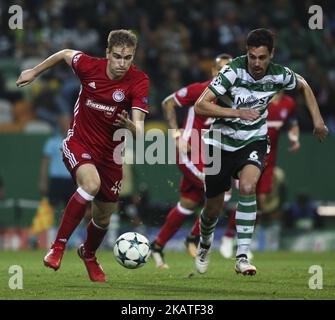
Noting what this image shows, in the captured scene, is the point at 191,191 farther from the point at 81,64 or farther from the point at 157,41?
the point at 157,41

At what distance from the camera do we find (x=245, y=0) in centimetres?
2230

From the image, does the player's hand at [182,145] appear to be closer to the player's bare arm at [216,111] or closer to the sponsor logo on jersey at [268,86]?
the player's bare arm at [216,111]

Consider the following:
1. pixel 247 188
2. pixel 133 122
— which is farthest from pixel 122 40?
pixel 247 188

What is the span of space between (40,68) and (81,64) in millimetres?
393

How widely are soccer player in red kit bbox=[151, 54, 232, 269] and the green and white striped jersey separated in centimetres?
218

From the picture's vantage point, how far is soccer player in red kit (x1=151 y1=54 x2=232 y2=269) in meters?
12.6

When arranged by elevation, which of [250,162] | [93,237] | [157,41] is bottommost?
[93,237]

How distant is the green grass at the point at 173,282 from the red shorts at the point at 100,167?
848 millimetres

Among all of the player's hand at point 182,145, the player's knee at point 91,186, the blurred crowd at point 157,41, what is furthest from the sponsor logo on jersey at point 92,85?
the blurred crowd at point 157,41

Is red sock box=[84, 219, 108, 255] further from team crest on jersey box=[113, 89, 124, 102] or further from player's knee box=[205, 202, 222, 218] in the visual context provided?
team crest on jersey box=[113, 89, 124, 102]

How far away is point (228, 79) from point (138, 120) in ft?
3.09

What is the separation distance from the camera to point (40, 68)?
32.9 ft

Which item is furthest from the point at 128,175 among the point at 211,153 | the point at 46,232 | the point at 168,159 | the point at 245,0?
the point at 211,153

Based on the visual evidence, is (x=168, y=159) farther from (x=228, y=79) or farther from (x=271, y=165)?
(x=228, y=79)
